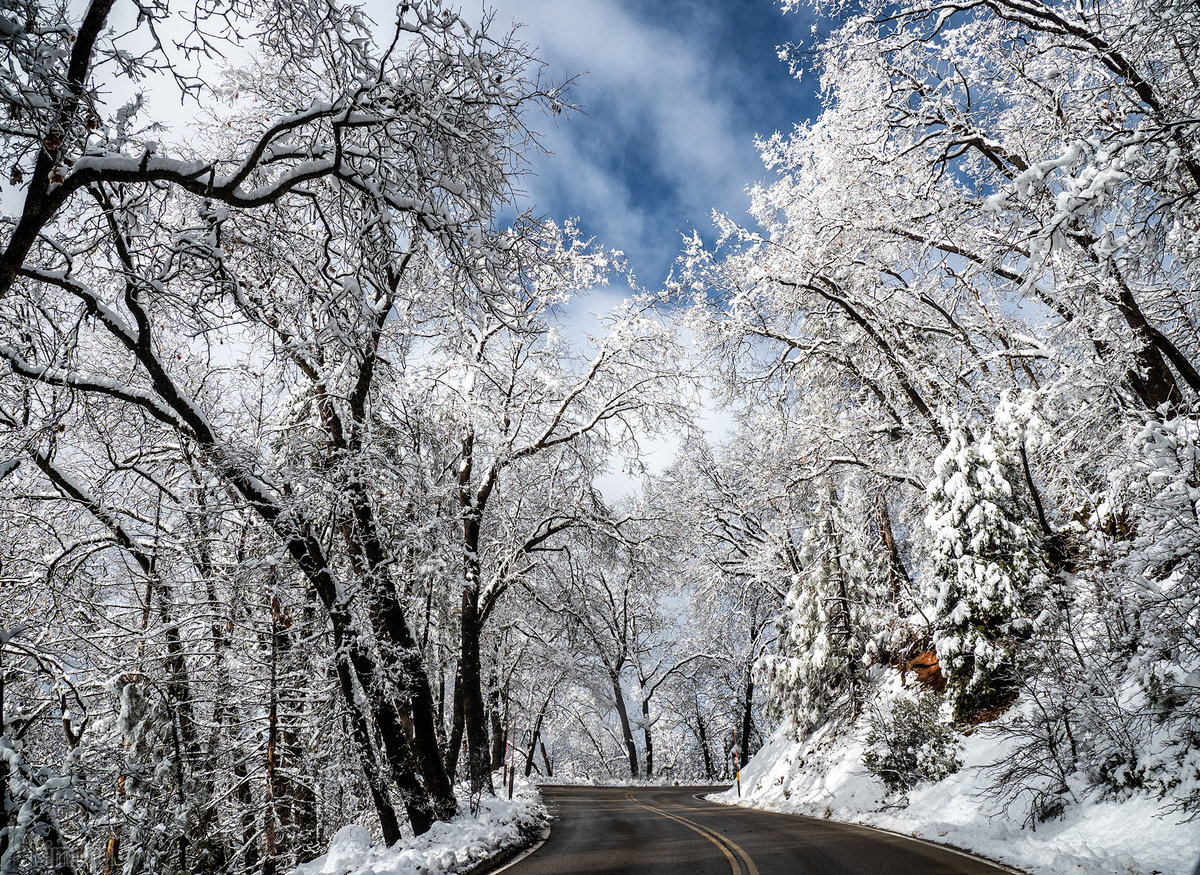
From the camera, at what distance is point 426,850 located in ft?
26.2

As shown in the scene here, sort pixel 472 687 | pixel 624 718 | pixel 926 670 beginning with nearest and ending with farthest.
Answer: pixel 472 687 → pixel 926 670 → pixel 624 718

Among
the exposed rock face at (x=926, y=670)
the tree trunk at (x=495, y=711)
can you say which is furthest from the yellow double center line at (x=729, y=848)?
the tree trunk at (x=495, y=711)

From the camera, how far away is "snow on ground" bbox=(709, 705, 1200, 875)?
19.9ft

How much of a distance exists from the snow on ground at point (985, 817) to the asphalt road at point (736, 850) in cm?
53

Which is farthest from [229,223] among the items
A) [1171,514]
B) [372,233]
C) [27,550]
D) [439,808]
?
[1171,514]

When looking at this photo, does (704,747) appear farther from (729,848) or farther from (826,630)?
(729,848)

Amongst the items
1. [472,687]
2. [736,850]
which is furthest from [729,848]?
[472,687]

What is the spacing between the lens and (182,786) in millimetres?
7289

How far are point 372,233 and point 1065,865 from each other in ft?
30.0

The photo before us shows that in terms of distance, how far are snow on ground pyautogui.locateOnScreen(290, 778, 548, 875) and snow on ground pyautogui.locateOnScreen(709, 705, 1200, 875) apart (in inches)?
248

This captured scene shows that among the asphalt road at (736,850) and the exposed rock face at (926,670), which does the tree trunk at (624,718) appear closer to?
the exposed rock face at (926,670)

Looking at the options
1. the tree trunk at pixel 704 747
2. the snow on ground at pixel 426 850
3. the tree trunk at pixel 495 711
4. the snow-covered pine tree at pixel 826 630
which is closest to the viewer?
the snow on ground at pixel 426 850

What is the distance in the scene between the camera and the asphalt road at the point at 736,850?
7.20 meters

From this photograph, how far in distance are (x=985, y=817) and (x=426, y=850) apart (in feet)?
25.4
